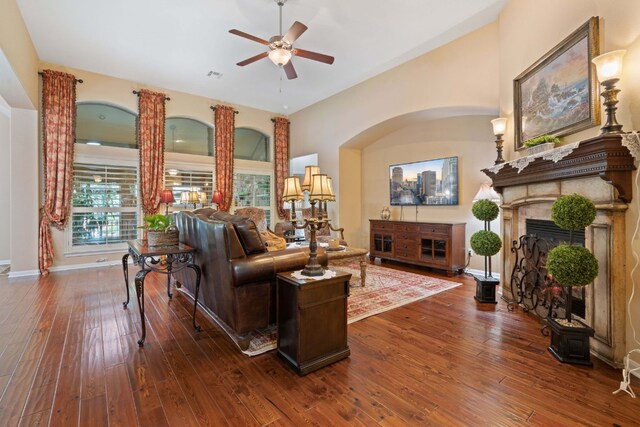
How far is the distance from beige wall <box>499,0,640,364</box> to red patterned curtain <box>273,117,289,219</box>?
551cm

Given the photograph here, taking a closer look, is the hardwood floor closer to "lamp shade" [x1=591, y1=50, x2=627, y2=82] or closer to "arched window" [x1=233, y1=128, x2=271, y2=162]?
"lamp shade" [x1=591, y1=50, x2=627, y2=82]

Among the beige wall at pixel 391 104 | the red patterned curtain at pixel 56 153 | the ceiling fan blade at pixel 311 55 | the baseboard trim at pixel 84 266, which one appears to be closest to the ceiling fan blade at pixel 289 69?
the ceiling fan blade at pixel 311 55

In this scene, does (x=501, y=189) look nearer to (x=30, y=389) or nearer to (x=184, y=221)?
(x=184, y=221)

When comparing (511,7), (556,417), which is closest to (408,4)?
(511,7)

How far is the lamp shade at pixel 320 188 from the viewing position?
2402mm

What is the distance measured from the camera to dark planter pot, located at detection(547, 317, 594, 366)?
225 centimetres

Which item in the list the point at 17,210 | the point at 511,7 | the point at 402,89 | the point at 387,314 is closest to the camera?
the point at 387,314

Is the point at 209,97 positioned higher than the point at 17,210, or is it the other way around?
the point at 209,97

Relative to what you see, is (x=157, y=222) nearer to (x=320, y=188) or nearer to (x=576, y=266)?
(x=320, y=188)

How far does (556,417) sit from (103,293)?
196 inches

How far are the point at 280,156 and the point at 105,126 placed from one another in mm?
3950

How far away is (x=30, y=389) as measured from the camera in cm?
194

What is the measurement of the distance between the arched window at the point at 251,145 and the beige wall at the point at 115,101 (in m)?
0.33

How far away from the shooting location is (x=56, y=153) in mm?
5273
